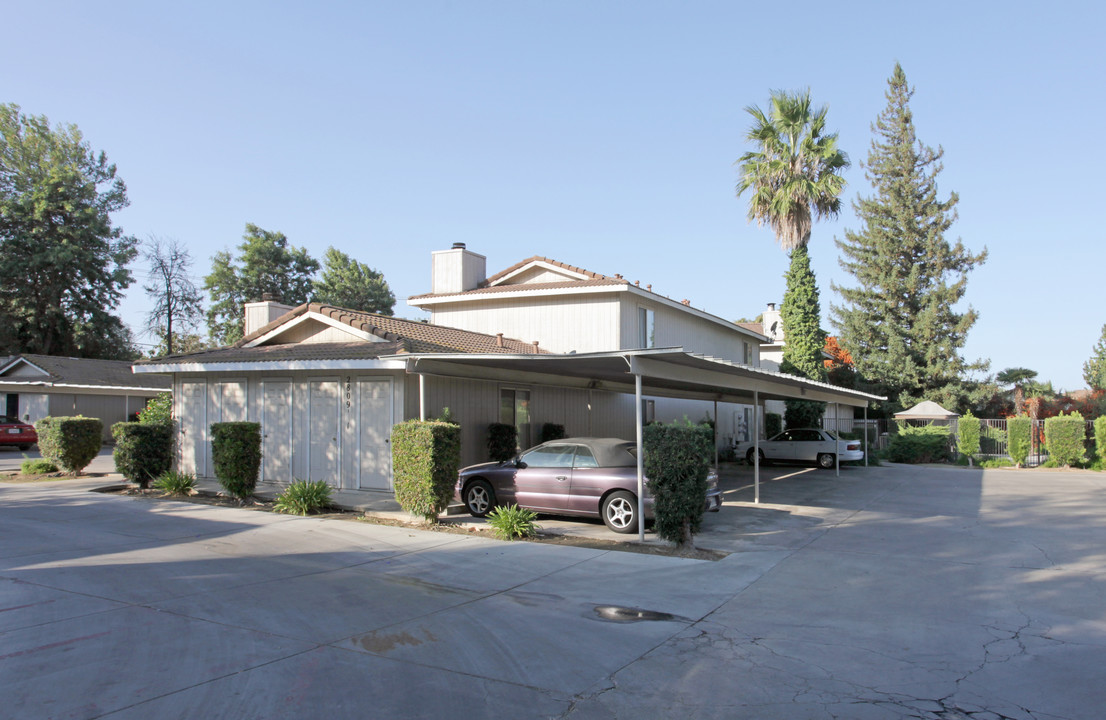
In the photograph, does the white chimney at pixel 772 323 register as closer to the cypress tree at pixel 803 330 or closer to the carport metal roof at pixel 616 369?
the cypress tree at pixel 803 330

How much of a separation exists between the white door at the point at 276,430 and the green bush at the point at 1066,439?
25869 mm

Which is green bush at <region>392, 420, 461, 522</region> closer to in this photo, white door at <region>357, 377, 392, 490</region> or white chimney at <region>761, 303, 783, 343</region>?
white door at <region>357, 377, 392, 490</region>

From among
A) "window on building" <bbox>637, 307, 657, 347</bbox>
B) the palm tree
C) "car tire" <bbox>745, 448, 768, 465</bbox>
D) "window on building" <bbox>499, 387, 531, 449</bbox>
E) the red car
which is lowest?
"car tire" <bbox>745, 448, 768, 465</bbox>

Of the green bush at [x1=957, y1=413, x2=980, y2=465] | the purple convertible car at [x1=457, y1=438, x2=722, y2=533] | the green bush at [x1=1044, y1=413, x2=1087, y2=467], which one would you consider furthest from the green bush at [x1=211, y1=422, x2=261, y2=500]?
the green bush at [x1=1044, y1=413, x2=1087, y2=467]

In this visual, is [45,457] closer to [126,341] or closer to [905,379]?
[126,341]

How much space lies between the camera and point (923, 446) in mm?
29031

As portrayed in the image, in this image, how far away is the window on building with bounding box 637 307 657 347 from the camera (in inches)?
850

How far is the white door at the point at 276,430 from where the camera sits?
1564 cm

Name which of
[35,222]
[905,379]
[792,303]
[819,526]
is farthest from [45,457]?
[905,379]

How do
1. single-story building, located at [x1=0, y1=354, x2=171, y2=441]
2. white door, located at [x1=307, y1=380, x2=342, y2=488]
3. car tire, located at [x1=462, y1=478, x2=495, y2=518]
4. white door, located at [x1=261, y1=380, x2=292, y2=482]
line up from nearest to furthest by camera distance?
car tire, located at [x1=462, y1=478, x2=495, y2=518] → white door, located at [x1=307, y1=380, x2=342, y2=488] → white door, located at [x1=261, y1=380, x2=292, y2=482] → single-story building, located at [x1=0, y1=354, x2=171, y2=441]

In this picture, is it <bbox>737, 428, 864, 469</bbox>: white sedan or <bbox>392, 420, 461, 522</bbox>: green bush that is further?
<bbox>737, 428, 864, 469</bbox>: white sedan

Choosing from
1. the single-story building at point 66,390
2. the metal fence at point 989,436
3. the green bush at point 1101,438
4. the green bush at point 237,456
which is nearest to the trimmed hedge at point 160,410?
the green bush at point 237,456

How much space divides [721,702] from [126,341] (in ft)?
173

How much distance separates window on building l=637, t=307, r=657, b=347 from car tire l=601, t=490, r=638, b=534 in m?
10.7
